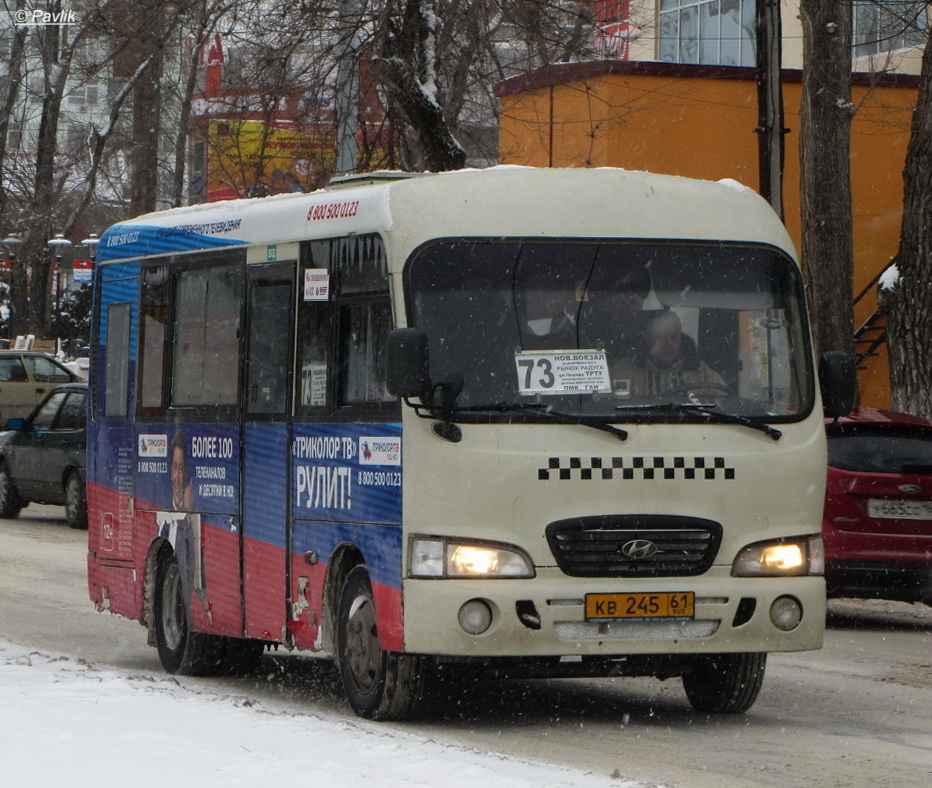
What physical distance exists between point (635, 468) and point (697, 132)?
20.0m

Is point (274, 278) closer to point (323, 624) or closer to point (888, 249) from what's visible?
point (323, 624)

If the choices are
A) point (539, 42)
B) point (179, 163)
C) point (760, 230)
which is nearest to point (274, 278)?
point (760, 230)

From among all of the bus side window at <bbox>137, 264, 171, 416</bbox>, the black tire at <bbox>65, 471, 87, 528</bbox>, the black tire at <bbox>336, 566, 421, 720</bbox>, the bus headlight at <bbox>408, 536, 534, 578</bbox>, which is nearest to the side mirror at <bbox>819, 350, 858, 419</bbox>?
the bus headlight at <bbox>408, 536, 534, 578</bbox>

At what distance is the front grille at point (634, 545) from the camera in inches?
345

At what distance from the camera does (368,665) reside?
30.2ft

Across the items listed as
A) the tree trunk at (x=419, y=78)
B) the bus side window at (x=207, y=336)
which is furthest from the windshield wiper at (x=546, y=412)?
the tree trunk at (x=419, y=78)

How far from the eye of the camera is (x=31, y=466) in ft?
80.7

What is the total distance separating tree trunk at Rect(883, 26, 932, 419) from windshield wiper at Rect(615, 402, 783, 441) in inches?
413

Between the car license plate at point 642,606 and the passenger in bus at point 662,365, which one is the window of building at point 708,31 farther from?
the car license plate at point 642,606

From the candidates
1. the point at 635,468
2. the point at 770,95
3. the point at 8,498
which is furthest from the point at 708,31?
the point at 635,468

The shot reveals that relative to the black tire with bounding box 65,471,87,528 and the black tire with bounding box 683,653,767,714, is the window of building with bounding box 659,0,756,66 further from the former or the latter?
the black tire with bounding box 683,653,767,714

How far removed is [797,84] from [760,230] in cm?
1982

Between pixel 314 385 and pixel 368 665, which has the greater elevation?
pixel 314 385

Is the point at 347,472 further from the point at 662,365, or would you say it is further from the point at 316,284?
the point at 662,365
